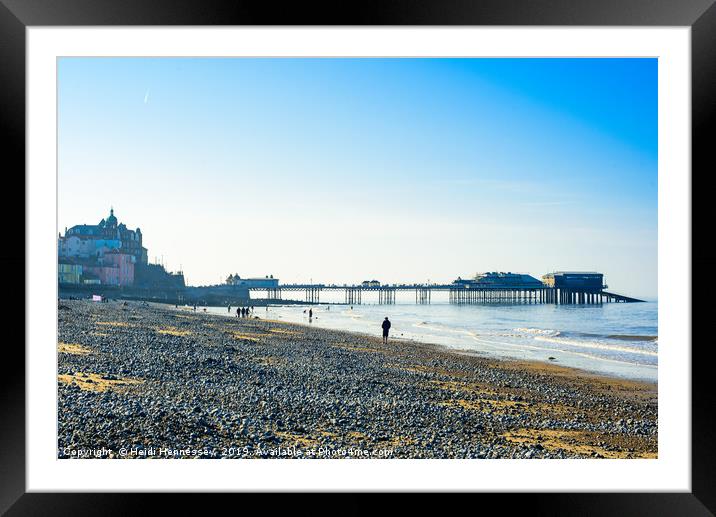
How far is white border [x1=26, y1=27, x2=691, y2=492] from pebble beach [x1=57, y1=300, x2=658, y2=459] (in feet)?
1.96

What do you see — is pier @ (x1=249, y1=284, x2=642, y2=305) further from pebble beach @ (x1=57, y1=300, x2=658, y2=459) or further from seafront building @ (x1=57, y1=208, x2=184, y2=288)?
pebble beach @ (x1=57, y1=300, x2=658, y2=459)

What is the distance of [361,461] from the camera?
3.23m

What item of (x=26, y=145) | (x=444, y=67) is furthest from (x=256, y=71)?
(x=26, y=145)

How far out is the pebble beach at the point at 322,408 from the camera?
379 cm

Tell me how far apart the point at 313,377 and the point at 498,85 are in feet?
22.8

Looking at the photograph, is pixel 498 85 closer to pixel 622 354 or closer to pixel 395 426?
pixel 622 354

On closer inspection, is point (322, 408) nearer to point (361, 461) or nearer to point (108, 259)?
point (361, 461)

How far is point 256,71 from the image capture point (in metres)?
8.70

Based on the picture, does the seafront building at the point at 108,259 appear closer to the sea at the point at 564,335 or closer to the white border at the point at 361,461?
the sea at the point at 564,335
